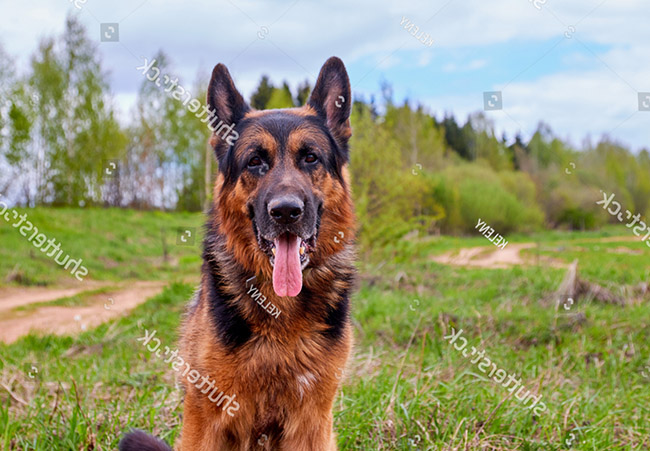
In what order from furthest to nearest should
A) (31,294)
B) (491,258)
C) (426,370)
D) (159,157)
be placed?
(159,157)
(491,258)
(31,294)
(426,370)

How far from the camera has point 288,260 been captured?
2746mm

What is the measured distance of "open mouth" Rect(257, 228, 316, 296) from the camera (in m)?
2.68

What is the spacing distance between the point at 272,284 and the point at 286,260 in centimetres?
27

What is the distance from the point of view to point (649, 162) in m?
27.7

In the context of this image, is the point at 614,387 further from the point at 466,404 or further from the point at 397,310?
the point at 397,310

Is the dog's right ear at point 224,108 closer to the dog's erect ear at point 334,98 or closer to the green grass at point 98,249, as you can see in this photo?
the dog's erect ear at point 334,98

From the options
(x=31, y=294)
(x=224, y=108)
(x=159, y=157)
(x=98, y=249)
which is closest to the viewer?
(x=224, y=108)

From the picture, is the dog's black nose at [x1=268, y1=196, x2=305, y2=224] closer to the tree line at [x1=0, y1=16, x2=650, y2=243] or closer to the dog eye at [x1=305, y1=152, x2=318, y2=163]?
the dog eye at [x1=305, y1=152, x2=318, y2=163]

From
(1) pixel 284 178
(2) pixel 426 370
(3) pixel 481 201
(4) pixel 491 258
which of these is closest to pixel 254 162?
(1) pixel 284 178

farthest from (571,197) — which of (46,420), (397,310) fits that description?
(46,420)

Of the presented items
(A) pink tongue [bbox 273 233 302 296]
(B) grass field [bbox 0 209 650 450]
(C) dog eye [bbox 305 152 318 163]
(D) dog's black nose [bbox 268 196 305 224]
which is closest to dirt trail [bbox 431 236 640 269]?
(B) grass field [bbox 0 209 650 450]

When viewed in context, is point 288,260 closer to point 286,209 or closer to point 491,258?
point 286,209

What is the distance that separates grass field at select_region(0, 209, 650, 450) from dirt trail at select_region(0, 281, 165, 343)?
667 mm

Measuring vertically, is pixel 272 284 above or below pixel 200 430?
above
